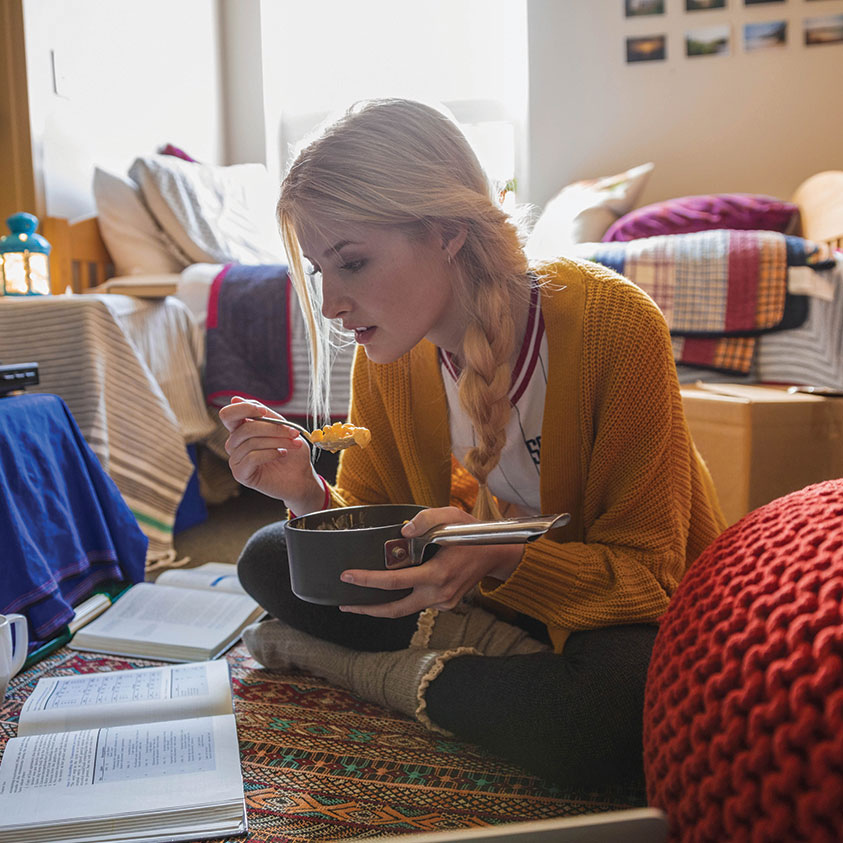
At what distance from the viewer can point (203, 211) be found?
2.62 meters

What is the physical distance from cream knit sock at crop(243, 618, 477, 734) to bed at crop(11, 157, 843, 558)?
1.73ft

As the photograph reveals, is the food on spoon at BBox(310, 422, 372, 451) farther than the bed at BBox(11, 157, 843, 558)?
No

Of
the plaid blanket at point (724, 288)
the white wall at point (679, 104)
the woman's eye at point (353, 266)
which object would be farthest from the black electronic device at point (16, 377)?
the white wall at point (679, 104)

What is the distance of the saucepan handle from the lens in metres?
0.69

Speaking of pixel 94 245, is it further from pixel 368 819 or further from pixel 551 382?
pixel 368 819

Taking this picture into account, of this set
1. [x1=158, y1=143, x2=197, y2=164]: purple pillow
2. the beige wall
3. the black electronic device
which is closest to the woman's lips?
the black electronic device

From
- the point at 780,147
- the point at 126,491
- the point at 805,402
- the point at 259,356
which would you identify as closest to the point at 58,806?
the point at 126,491

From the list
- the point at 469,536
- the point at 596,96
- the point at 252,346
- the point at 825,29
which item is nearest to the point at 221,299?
the point at 252,346

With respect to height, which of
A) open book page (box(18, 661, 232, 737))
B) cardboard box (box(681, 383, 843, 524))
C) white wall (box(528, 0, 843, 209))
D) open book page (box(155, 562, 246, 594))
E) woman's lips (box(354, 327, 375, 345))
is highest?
white wall (box(528, 0, 843, 209))

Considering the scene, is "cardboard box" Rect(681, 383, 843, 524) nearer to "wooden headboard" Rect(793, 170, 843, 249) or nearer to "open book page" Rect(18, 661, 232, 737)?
"open book page" Rect(18, 661, 232, 737)

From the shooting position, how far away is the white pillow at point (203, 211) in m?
2.54

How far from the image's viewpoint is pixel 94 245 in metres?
2.54

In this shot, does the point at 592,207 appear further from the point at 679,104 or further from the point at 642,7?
the point at 642,7

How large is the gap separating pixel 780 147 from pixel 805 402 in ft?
7.83
